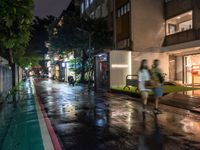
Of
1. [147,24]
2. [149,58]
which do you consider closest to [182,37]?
[149,58]

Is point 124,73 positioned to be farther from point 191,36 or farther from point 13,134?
point 13,134

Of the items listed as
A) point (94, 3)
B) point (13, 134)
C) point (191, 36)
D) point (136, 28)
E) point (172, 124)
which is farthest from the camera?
point (94, 3)

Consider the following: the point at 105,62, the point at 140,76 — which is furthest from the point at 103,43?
the point at 140,76

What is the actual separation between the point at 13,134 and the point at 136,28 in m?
23.1

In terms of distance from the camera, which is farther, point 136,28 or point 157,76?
point 136,28

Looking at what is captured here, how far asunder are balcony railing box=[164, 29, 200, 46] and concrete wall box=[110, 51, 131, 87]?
17.2ft

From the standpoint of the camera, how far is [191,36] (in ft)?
87.9

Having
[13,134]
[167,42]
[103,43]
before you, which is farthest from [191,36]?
[13,134]

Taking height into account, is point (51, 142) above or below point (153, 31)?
below

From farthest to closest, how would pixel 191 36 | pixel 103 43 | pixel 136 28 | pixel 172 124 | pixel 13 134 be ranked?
pixel 103 43 → pixel 136 28 → pixel 191 36 → pixel 172 124 → pixel 13 134

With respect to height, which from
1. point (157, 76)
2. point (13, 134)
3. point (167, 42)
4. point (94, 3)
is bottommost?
point (13, 134)

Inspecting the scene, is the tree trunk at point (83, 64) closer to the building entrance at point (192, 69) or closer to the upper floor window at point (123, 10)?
the upper floor window at point (123, 10)

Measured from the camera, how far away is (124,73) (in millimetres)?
27266

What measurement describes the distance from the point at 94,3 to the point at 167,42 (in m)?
16.2
